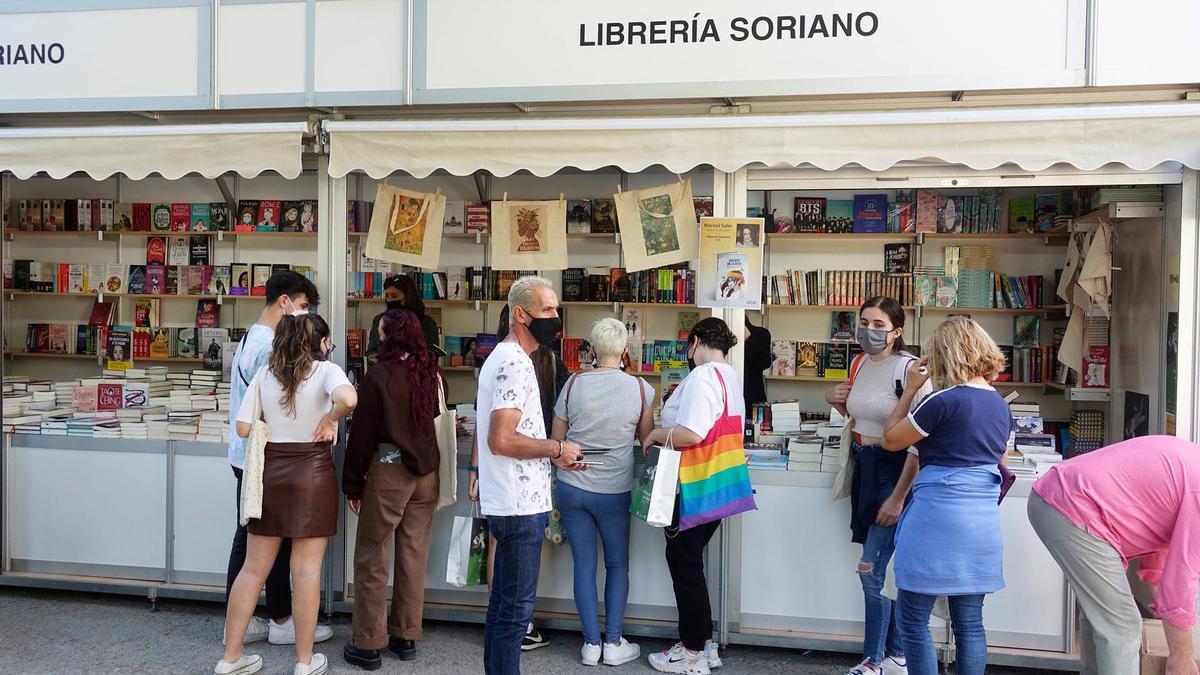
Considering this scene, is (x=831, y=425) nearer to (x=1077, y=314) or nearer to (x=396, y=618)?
(x=1077, y=314)

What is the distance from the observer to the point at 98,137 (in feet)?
16.2

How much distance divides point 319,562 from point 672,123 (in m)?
2.54

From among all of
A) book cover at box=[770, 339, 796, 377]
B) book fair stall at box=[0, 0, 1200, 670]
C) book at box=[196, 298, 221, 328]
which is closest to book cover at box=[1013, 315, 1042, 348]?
book fair stall at box=[0, 0, 1200, 670]

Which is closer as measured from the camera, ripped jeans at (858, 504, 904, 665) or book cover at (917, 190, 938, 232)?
ripped jeans at (858, 504, 904, 665)

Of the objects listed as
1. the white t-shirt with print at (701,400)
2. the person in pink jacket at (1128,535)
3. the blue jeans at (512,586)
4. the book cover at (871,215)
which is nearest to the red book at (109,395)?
the blue jeans at (512,586)

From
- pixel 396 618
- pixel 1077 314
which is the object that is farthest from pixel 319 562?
pixel 1077 314

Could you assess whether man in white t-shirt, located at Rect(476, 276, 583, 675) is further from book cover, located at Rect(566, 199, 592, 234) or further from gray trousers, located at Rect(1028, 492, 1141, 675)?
book cover, located at Rect(566, 199, 592, 234)

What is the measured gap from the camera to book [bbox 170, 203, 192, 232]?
796 cm

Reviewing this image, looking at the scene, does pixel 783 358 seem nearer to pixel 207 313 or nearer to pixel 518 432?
pixel 518 432

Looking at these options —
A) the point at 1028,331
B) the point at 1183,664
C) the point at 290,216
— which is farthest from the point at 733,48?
the point at 290,216

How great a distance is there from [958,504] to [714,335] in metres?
1.33

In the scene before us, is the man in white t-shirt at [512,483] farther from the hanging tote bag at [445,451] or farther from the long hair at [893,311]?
the long hair at [893,311]

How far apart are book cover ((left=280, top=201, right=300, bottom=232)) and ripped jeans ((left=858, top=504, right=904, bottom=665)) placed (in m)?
5.44

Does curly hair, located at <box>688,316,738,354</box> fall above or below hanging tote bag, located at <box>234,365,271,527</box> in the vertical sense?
above
